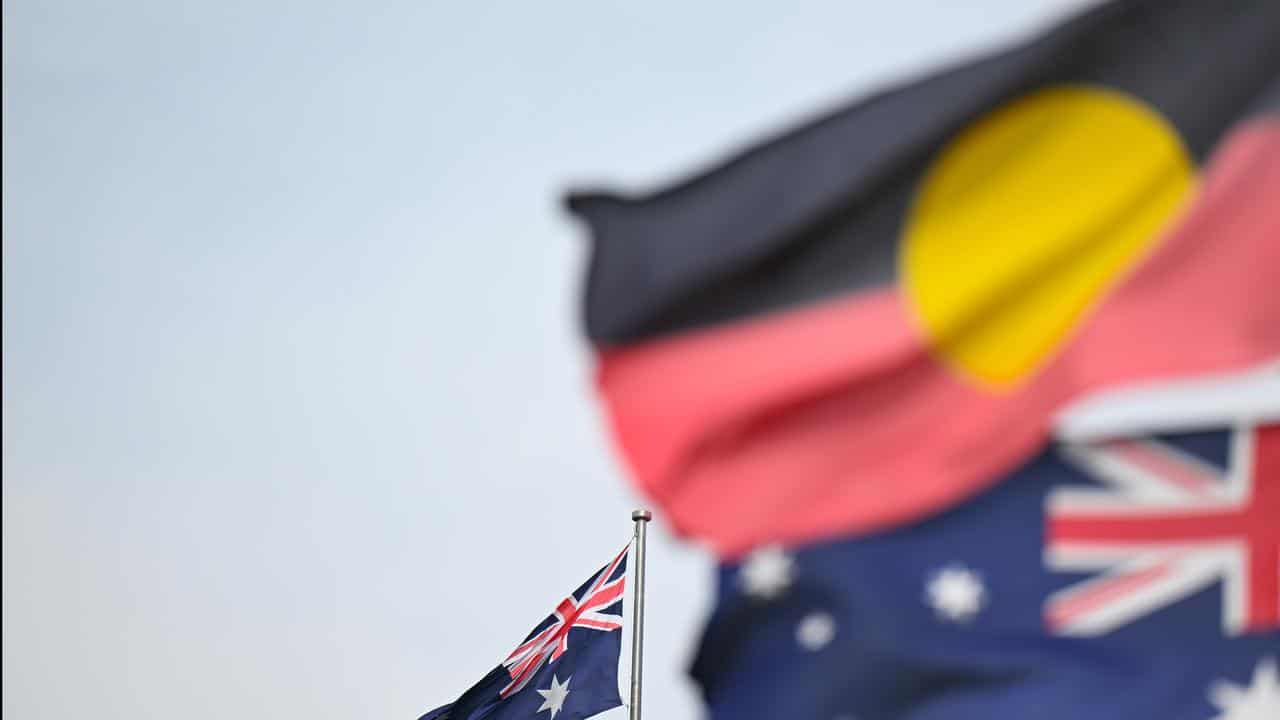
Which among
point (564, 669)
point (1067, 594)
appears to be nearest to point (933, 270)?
point (1067, 594)

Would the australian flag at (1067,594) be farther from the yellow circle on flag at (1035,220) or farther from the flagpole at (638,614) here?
the flagpole at (638,614)

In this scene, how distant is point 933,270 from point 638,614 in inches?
384

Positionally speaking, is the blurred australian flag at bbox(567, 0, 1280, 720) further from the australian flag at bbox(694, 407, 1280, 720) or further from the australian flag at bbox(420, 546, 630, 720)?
the australian flag at bbox(420, 546, 630, 720)

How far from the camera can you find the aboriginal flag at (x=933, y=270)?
5625 millimetres

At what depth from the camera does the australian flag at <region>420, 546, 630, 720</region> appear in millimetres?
13555

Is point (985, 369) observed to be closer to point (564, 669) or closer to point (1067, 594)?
point (1067, 594)

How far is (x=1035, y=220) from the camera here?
578 centimetres

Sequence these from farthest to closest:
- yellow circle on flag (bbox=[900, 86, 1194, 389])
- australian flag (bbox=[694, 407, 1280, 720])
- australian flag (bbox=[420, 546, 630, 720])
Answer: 1. australian flag (bbox=[420, 546, 630, 720])
2. yellow circle on flag (bbox=[900, 86, 1194, 389])
3. australian flag (bbox=[694, 407, 1280, 720])

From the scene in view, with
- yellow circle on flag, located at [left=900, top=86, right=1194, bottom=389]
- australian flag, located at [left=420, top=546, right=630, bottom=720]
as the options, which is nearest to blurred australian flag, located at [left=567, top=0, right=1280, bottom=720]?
yellow circle on flag, located at [left=900, top=86, right=1194, bottom=389]

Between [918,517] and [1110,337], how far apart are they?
1.00m

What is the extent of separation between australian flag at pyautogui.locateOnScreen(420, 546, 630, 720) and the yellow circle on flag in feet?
27.7

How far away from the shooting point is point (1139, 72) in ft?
18.9

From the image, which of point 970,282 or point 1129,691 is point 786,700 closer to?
point 1129,691

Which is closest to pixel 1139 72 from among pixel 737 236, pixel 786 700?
pixel 737 236
